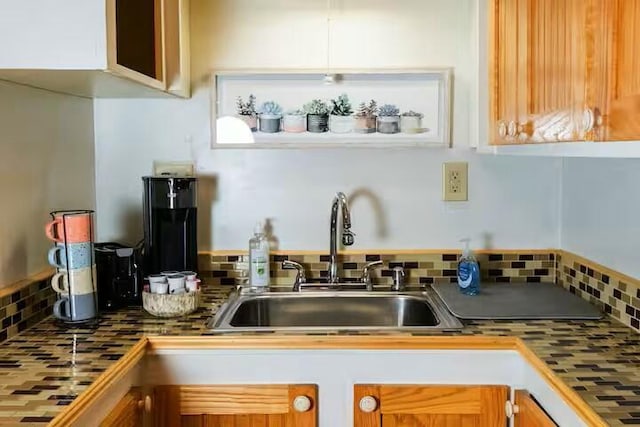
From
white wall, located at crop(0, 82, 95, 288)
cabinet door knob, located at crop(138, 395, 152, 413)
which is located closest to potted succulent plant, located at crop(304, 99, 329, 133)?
white wall, located at crop(0, 82, 95, 288)

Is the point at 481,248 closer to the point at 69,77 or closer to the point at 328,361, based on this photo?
the point at 328,361

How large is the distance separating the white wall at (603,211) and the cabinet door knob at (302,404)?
2.79 ft

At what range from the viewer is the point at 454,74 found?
7.07ft

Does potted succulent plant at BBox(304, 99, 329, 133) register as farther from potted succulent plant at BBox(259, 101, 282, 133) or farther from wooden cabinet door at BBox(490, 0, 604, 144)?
wooden cabinet door at BBox(490, 0, 604, 144)

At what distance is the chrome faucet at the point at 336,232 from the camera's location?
6.82ft

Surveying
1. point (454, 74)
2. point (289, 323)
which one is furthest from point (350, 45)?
point (289, 323)

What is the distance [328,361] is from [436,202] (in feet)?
2.52

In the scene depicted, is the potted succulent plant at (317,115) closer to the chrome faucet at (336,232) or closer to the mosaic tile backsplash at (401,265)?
the chrome faucet at (336,232)

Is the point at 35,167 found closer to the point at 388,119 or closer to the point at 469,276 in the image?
the point at 388,119

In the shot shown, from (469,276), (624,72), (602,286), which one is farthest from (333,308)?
(624,72)

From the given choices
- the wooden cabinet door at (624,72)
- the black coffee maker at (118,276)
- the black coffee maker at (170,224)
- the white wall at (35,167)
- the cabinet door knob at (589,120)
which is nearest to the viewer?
the wooden cabinet door at (624,72)

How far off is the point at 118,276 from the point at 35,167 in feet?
1.17

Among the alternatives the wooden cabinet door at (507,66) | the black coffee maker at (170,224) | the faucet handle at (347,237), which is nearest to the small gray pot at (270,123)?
the black coffee maker at (170,224)

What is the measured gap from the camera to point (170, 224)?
2.04 meters
